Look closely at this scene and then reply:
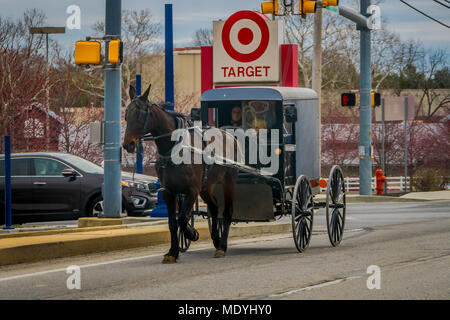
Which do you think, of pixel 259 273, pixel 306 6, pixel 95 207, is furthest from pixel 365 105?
pixel 259 273

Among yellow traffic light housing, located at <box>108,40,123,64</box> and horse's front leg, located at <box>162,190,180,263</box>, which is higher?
yellow traffic light housing, located at <box>108,40,123,64</box>

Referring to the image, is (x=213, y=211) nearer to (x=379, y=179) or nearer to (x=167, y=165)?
(x=167, y=165)

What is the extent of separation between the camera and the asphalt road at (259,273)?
9844mm

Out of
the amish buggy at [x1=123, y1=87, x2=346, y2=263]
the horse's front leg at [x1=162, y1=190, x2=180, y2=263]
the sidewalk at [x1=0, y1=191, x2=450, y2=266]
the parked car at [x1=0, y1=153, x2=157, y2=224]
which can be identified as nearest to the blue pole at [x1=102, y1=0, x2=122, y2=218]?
the sidewalk at [x1=0, y1=191, x2=450, y2=266]

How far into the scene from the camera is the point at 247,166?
1432 centimetres

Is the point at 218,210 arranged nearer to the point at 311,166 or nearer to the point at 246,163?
the point at 246,163

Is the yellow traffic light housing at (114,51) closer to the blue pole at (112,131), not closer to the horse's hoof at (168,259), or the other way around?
the blue pole at (112,131)

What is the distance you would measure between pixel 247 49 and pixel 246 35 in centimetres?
57

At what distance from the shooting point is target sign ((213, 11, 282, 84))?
1125 inches

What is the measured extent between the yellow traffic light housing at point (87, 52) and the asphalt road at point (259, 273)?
3.73m

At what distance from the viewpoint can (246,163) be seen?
48.9ft

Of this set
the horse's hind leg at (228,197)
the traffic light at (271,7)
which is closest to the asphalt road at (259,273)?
the horse's hind leg at (228,197)

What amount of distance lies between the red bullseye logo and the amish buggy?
12662mm

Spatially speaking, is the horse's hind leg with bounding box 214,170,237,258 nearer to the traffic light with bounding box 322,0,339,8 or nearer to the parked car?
the parked car
